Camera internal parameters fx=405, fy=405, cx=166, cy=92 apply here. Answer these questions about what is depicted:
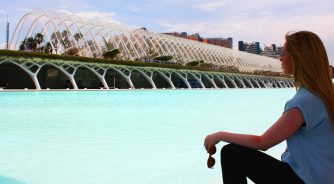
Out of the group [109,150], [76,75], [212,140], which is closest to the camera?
[212,140]

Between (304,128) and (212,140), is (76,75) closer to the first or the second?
(212,140)

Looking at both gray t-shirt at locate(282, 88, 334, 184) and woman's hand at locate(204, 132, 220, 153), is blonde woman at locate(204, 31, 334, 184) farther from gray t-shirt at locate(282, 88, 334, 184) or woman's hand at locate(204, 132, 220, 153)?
woman's hand at locate(204, 132, 220, 153)

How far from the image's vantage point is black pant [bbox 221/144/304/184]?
69.6 inches

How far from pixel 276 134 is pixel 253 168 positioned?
219 millimetres

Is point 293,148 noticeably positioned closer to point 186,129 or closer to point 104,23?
point 186,129

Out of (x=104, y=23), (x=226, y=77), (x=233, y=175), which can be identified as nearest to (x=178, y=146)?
(x=233, y=175)

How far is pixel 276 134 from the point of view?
1718 mm

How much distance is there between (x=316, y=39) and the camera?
1777 millimetres

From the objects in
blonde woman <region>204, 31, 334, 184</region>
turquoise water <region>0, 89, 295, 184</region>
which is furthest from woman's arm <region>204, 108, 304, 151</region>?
turquoise water <region>0, 89, 295, 184</region>

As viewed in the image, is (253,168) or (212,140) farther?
(212,140)

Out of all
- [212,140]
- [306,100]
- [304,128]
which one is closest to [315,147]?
[304,128]

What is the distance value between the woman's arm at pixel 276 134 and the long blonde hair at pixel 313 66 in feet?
0.48

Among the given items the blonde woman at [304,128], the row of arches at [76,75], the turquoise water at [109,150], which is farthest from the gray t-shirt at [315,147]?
the row of arches at [76,75]

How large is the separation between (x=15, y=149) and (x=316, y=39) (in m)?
5.50
